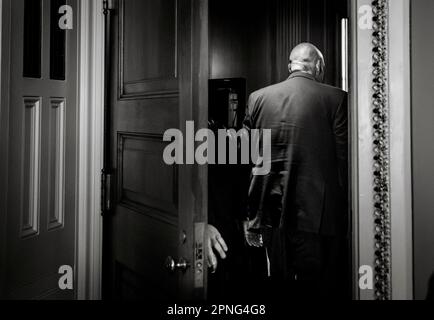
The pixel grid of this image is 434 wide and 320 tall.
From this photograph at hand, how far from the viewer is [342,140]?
6.81ft

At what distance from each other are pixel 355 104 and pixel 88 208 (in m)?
1.15

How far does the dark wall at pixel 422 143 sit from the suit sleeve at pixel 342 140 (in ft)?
2.33

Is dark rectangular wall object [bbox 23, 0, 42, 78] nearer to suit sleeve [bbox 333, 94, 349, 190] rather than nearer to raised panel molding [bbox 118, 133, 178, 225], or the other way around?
raised panel molding [bbox 118, 133, 178, 225]

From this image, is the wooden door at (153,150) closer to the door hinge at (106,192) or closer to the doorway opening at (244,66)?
the door hinge at (106,192)

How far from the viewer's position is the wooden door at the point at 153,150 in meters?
1.25

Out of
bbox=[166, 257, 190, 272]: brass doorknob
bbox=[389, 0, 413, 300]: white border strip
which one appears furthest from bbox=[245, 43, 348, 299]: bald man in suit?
bbox=[166, 257, 190, 272]: brass doorknob

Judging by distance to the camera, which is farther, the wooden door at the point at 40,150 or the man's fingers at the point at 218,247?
the man's fingers at the point at 218,247

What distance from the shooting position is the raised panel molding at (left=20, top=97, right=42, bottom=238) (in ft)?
5.25

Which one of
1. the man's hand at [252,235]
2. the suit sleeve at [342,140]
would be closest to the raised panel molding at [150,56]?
the suit sleeve at [342,140]

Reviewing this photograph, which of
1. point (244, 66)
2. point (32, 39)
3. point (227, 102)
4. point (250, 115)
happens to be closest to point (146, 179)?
point (32, 39)

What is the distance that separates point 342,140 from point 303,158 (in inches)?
9.0

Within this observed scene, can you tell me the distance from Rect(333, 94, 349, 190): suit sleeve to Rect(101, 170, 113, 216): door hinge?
39.5 inches
